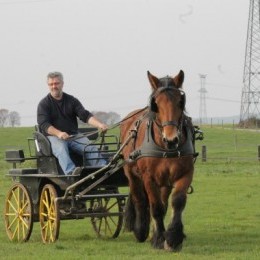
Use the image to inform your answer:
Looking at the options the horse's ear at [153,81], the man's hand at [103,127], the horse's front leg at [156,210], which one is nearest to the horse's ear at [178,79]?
the horse's ear at [153,81]

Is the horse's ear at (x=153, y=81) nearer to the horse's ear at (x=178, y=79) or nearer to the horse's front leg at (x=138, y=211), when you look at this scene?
the horse's ear at (x=178, y=79)

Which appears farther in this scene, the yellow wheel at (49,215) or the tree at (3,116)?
the tree at (3,116)

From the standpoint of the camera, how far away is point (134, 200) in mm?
10578

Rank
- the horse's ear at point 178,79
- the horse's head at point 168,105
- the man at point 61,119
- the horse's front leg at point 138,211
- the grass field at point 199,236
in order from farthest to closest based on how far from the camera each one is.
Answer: the man at point 61,119 < the horse's front leg at point 138,211 < the horse's ear at point 178,79 < the grass field at point 199,236 < the horse's head at point 168,105

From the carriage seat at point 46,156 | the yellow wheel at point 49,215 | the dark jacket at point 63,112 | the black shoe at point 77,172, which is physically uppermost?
the dark jacket at point 63,112

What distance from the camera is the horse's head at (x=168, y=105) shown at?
354 inches

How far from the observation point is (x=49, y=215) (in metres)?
10.7

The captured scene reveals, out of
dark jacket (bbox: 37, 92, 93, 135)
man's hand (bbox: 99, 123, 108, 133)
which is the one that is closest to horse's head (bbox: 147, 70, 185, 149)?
man's hand (bbox: 99, 123, 108, 133)

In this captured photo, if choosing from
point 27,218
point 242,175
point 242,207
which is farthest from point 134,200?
point 242,175

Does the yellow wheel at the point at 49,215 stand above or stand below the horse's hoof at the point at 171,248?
above

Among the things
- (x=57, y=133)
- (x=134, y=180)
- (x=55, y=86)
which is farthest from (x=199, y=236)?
(x=55, y=86)

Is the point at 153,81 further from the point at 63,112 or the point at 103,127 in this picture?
the point at 63,112

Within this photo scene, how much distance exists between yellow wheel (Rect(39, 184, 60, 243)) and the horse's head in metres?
2.05

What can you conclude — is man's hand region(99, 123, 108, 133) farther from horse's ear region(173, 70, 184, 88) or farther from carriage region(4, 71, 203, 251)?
horse's ear region(173, 70, 184, 88)
